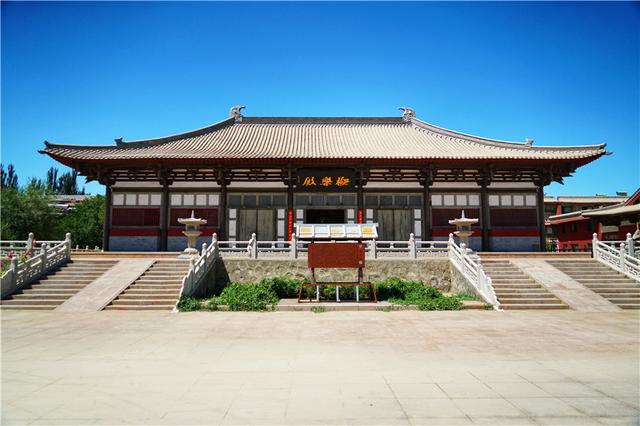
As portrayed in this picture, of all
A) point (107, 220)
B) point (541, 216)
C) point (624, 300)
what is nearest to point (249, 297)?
point (107, 220)

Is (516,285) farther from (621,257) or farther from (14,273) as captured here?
(14,273)

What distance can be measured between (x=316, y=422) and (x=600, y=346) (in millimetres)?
6231

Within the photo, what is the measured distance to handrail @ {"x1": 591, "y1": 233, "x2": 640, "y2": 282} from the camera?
14.0 m

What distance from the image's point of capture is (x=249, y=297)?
12188 millimetres

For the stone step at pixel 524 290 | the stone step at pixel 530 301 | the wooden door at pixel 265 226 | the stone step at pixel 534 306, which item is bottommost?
the stone step at pixel 534 306

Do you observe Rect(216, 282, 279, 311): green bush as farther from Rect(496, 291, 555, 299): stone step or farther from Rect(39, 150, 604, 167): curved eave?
Rect(496, 291, 555, 299): stone step

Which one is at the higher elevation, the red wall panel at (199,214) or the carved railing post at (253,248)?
the red wall panel at (199,214)

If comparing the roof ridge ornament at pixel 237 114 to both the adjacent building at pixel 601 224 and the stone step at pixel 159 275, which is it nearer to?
the stone step at pixel 159 275

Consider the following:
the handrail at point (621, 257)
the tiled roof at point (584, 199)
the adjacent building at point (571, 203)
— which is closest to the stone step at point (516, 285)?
the handrail at point (621, 257)

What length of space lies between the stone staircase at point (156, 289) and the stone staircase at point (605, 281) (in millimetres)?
14340

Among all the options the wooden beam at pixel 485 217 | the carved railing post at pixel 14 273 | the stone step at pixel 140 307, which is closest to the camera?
the stone step at pixel 140 307

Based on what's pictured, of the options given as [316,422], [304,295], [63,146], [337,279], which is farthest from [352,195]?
[316,422]

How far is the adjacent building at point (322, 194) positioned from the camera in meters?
18.0

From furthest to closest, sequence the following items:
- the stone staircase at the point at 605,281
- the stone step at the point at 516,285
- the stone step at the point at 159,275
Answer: the stone step at the point at 159,275, the stone step at the point at 516,285, the stone staircase at the point at 605,281
